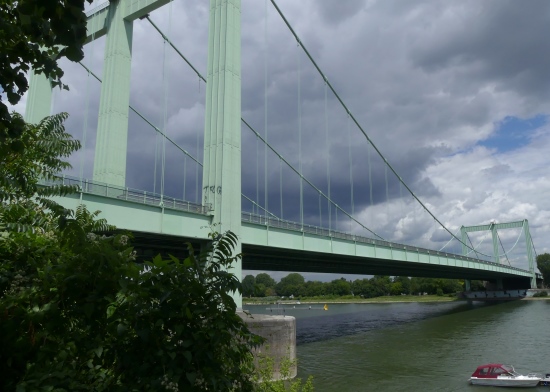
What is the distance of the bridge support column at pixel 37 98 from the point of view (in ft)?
77.8

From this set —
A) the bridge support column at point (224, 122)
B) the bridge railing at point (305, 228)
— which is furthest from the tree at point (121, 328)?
the bridge railing at point (305, 228)

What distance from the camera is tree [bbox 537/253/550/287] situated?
378ft

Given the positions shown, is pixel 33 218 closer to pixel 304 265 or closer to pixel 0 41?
pixel 0 41

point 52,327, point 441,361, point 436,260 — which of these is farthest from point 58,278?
point 436,260

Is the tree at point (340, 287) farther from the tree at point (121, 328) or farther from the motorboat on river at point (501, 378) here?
the tree at point (121, 328)

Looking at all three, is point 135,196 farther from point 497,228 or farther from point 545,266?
point 545,266

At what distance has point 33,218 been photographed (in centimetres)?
463

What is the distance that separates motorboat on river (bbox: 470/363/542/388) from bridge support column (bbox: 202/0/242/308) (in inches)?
437

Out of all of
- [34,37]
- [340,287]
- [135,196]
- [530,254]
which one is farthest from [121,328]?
[340,287]

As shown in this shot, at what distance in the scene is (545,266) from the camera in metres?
117

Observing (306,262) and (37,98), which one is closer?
(37,98)

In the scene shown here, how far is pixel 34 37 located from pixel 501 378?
2185cm

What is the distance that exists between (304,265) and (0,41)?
35.1m

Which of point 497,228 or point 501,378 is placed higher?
point 497,228
